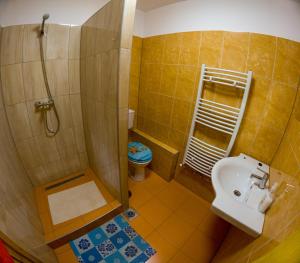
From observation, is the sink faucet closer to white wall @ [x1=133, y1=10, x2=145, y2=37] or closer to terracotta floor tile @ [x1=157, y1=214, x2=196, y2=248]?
terracotta floor tile @ [x1=157, y1=214, x2=196, y2=248]

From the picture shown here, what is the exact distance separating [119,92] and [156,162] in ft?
4.63

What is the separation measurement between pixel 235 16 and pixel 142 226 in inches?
85.1

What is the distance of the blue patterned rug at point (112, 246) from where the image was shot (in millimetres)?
1281

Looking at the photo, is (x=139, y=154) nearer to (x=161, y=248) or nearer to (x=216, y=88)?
(x=161, y=248)

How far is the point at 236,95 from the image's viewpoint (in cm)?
136

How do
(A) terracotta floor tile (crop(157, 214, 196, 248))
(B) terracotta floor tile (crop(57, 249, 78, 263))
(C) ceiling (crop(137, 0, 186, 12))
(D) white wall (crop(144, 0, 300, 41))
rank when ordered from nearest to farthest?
(D) white wall (crop(144, 0, 300, 41)) < (B) terracotta floor tile (crop(57, 249, 78, 263)) < (A) terracotta floor tile (crop(157, 214, 196, 248)) < (C) ceiling (crop(137, 0, 186, 12))

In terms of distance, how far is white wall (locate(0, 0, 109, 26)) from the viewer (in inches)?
49.3

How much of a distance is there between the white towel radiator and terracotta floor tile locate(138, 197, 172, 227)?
2.01 feet

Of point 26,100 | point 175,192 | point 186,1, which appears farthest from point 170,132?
point 26,100

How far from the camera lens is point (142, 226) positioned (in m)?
1.55

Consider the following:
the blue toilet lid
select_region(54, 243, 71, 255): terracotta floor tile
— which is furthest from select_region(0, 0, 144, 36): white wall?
select_region(54, 243, 71, 255): terracotta floor tile

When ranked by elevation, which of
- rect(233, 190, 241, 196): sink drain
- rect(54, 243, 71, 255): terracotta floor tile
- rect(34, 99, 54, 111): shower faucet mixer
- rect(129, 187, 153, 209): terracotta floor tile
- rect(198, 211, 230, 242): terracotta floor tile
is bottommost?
rect(54, 243, 71, 255): terracotta floor tile

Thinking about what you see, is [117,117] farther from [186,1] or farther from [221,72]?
[186,1]

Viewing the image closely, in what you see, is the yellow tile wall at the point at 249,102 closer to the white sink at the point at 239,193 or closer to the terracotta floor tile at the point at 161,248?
the white sink at the point at 239,193
